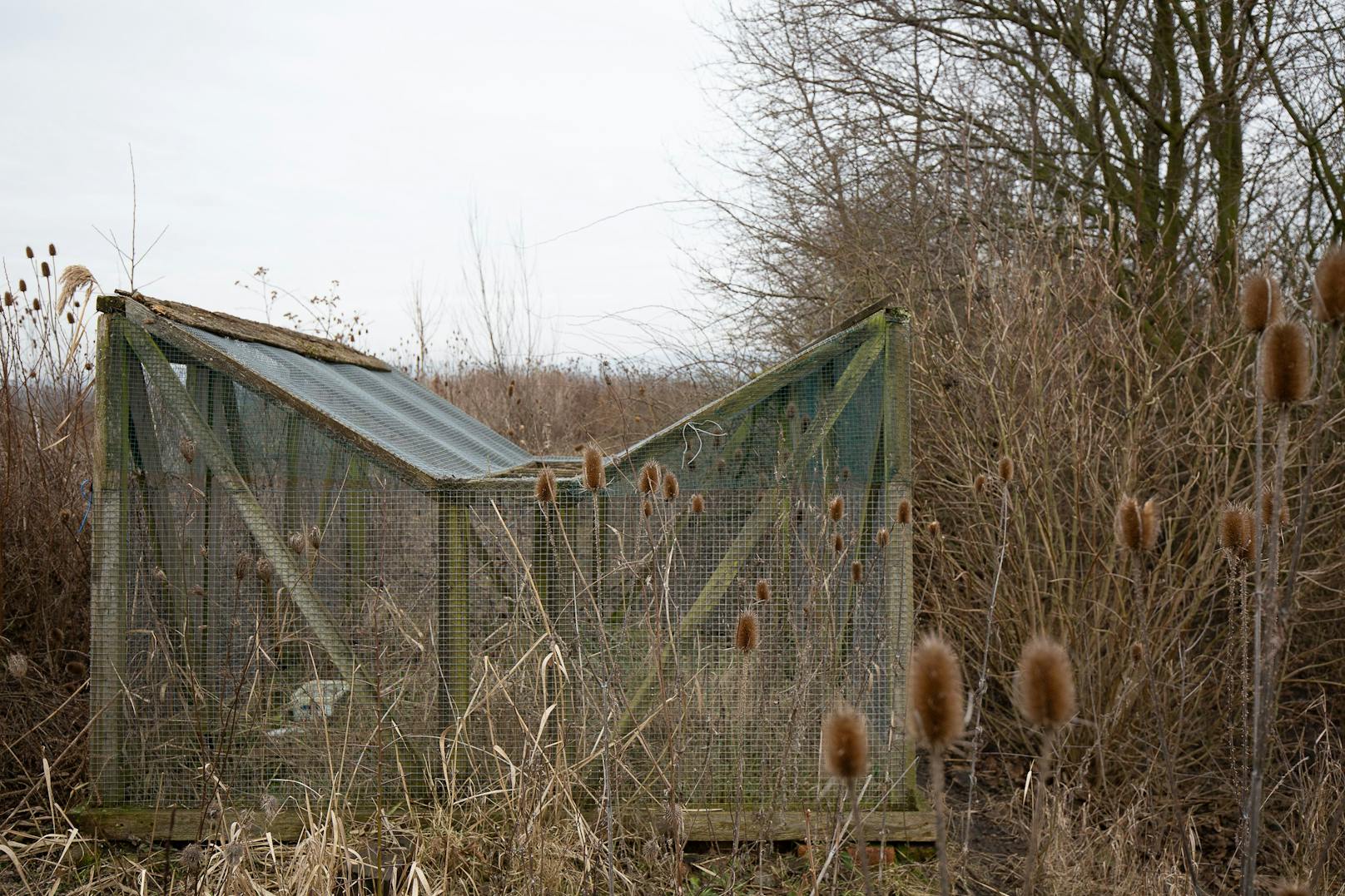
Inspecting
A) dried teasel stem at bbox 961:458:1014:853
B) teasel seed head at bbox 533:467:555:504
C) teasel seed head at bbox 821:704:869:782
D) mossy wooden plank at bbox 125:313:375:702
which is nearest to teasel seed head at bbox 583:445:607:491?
teasel seed head at bbox 533:467:555:504

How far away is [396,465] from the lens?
135 inches

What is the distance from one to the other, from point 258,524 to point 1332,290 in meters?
2.92

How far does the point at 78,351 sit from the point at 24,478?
24.2 inches

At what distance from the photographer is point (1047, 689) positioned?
3.82 feet

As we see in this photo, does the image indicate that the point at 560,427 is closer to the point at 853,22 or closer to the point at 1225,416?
the point at 853,22

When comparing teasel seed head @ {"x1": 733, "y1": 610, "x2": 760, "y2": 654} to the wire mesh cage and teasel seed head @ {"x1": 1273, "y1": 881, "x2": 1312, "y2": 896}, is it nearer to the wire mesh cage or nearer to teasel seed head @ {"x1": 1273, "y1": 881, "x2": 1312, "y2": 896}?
teasel seed head @ {"x1": 1273, "y1": 881, "x2": 1312, "y2": 896}

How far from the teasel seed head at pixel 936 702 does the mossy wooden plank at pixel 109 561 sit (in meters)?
3.12

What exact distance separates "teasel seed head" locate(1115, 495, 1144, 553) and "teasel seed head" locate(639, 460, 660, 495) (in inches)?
44.6

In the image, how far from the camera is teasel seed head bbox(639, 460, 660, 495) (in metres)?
2.60

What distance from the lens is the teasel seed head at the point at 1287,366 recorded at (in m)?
1.59

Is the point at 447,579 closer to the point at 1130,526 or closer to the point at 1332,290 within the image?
the point at 1130,526

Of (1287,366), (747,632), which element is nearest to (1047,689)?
(1287,366)

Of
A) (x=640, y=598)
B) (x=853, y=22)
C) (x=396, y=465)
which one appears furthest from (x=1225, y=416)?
(x=853, y=22)

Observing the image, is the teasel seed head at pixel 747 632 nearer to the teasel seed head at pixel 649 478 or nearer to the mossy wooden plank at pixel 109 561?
the teasel seed head at pixel 649 478
